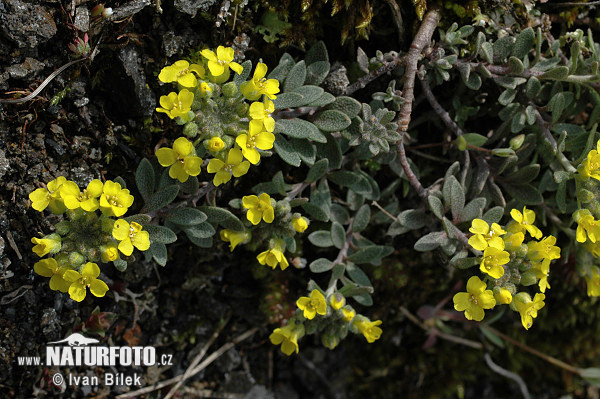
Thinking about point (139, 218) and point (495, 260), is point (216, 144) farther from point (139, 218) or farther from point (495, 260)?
point (495, 260)

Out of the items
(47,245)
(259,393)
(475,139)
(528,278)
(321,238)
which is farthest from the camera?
(259,393)

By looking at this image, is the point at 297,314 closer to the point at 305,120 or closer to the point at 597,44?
→ the point at 305,120

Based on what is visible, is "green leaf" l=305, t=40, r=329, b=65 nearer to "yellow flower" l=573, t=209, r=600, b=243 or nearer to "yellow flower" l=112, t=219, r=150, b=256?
"yellow flower" l=112, t=219, r=150, b=256

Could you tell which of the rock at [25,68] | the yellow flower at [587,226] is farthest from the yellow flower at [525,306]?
the rock at [25,68]

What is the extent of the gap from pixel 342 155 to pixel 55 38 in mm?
1624

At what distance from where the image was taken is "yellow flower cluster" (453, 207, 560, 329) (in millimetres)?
2332

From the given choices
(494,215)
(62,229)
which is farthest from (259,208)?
(494,215)

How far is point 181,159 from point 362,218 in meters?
1.18

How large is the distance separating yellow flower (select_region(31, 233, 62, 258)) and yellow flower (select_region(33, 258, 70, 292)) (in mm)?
42

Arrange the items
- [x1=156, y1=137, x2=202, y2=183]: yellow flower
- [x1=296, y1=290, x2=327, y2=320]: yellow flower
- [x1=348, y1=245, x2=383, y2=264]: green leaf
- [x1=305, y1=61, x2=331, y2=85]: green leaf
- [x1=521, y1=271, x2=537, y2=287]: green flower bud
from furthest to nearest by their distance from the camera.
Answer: [x1=348, y1=245, x2=383, y2=264]: green leaf
[x1=305, y1=61, x2=331, y2=85]: green leaf
[x1=296, y1=290, x2=327, y2=320]: yellow flower
[x1=521, y1=271, x2=537, y2=287]: green flower bud
[x1=156, y1=137, x2=202, y2=183]: yellow flower

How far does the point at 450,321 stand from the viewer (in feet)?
12.8

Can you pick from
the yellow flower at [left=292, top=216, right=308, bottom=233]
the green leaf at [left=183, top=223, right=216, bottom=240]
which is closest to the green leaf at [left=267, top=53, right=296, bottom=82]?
the yellow flower at [left=292, top=216, right=308, bottom=233]

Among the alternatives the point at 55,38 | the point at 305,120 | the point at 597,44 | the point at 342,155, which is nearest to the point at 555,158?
the point at 597,44

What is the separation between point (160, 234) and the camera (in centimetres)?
244
